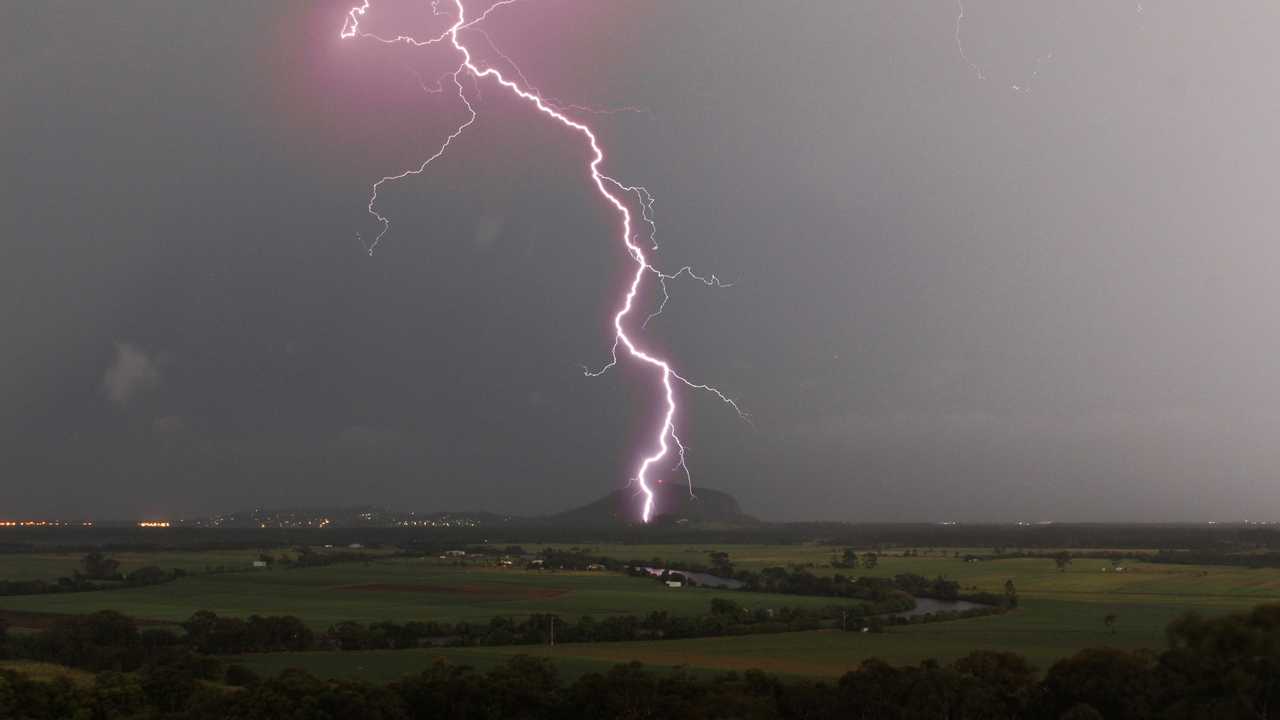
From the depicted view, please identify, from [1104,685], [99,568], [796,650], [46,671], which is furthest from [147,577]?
[1104,685]

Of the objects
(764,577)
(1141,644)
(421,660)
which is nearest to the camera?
(421,660)

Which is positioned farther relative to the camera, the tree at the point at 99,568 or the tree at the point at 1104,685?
the tree at the point at 99,568

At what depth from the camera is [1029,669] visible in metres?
32.3

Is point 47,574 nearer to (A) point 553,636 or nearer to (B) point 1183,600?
(A) point 553,636

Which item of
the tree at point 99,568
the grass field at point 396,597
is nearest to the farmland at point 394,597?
the grass field at point 396,597

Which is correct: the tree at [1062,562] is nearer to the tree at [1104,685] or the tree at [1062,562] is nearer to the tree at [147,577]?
the tree at [1104,685]

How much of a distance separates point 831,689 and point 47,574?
280 ft

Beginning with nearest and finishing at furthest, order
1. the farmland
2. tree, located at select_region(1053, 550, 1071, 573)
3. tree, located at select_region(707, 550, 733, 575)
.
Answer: the farmland, tree, located at select_region(1053, 550, 1071, 573), tree, located at select_region(707, 550, 733, 575)

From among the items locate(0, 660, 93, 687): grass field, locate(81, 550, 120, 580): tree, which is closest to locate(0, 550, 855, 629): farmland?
locate(81, 550, 120, 580): tree

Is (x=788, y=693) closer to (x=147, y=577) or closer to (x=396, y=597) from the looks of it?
(x=396, y=597)

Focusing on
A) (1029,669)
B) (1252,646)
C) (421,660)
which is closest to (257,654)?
(421,660)

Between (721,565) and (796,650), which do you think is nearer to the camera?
(796,650)

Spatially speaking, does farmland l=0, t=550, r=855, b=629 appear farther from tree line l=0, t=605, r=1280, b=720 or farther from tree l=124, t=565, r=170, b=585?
tree line l=0, t=605, r=1280, b=720

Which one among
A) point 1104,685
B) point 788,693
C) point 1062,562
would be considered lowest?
point 788,693
